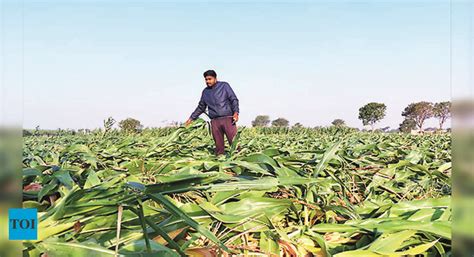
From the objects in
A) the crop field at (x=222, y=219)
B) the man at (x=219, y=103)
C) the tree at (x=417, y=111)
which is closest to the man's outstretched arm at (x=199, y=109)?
the man at (x=219, y=103)

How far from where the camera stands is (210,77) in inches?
191

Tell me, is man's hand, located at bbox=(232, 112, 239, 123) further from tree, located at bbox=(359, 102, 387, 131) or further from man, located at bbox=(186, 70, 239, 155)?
tree, located at bbox=(359, 102, 387, 131)

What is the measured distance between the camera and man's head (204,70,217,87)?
4.82 m

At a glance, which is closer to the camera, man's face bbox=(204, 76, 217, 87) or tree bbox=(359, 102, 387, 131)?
man's face bbox=(204, 76, 217, 87)

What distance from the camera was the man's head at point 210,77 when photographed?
15.8 ft

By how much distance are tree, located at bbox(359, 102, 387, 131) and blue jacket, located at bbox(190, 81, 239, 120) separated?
4496cm

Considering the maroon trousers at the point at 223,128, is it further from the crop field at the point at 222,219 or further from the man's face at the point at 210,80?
the crop field at the point at 222,219

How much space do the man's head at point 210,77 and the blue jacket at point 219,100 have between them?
0.04 meters

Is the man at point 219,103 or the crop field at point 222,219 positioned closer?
the crop field at point 222,219

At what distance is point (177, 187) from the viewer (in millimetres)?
816

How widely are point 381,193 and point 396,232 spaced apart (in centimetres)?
63

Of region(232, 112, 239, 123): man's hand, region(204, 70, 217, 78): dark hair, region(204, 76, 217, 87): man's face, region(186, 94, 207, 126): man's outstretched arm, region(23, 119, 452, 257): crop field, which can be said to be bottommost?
region(23, 119, 452, 257): crop field

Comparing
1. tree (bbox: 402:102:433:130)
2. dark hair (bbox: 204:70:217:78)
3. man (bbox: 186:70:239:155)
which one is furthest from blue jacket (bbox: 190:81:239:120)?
tree (bbox: 402:102:433:130)

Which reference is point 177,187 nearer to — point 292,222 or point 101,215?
point 101,215
